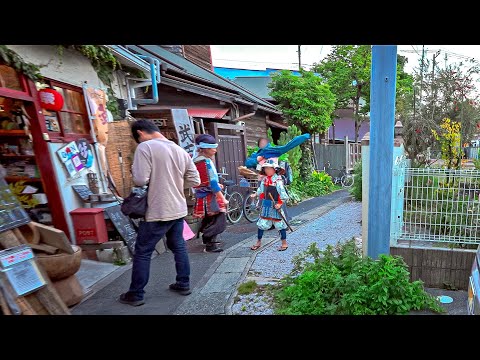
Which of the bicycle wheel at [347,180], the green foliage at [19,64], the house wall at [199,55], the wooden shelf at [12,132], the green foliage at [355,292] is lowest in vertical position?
the bicycle wheel at [347,180]

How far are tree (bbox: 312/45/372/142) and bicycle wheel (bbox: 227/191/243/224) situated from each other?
451 inches

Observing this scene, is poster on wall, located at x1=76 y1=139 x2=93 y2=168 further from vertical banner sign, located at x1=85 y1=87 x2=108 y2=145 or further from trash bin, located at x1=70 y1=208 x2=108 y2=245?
trash bin, located at x1=70 y1=208 x2=108 y2=245

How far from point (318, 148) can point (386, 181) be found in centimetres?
1099

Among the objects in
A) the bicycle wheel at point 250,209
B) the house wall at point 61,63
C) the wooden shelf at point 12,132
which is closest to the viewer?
the house wall at point 61,63

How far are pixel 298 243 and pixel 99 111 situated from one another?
4.13 metres

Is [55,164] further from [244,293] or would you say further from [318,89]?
[318,89]

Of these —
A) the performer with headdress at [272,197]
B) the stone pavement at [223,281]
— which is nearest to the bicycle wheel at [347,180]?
the stone pavement at [223,281]

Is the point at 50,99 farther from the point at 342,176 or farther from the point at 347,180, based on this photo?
the point at 342,176

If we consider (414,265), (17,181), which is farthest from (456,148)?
(17,181)

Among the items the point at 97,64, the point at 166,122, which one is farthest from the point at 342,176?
the point at 97,64

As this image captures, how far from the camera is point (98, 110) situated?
5172 mm

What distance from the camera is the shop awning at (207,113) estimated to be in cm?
755

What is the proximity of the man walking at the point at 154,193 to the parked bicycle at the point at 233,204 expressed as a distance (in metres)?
3.42

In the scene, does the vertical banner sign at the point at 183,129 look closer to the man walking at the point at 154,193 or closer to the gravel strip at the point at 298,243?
the gravel strip at the point at 298,243
